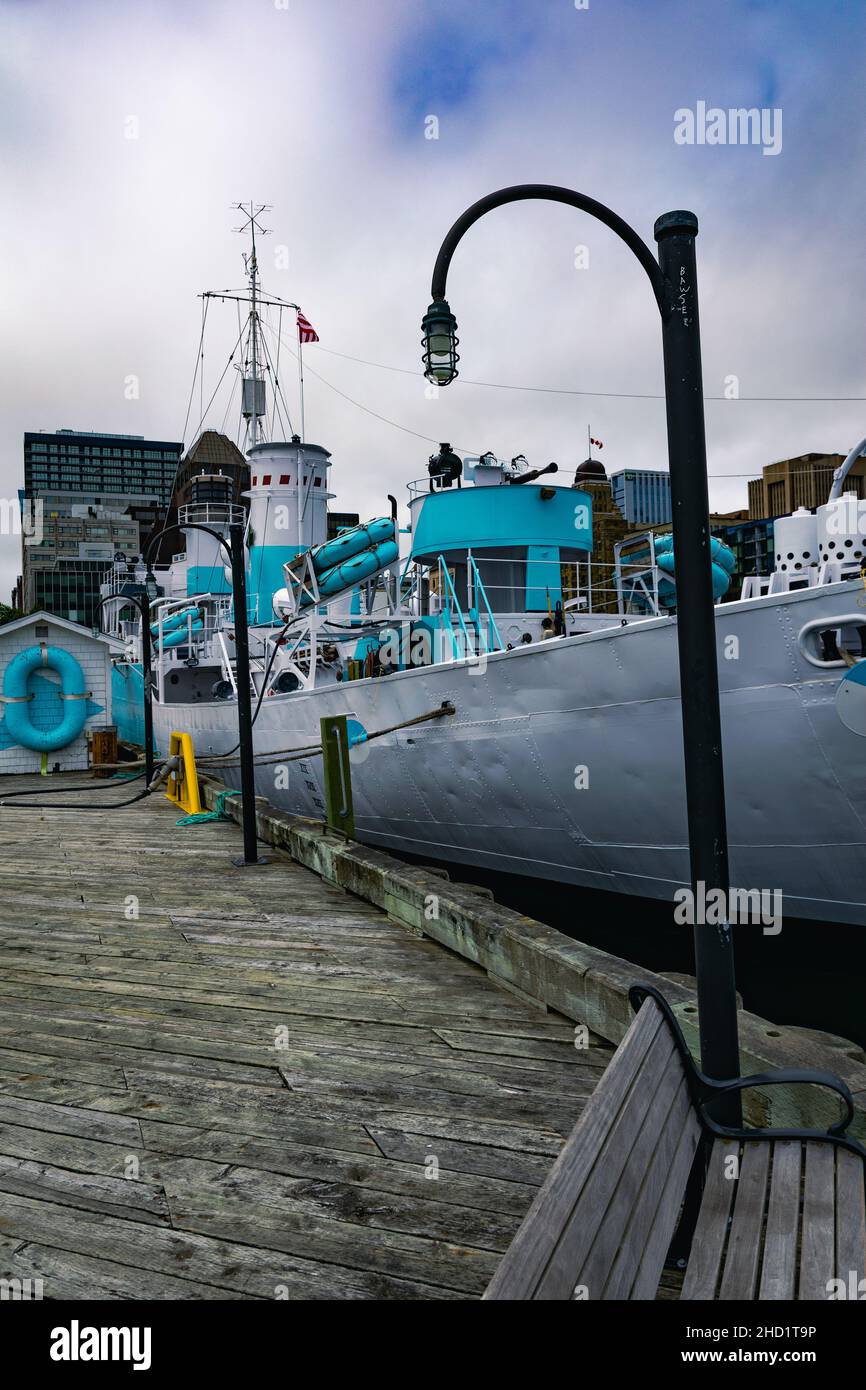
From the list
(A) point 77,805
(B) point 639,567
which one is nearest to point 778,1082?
(B) point 639,567

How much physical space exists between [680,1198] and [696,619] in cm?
159

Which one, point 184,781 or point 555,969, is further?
point 184,781

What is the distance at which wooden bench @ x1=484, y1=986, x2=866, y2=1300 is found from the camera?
179cm

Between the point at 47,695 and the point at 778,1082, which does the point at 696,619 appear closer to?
the point at 778,1082

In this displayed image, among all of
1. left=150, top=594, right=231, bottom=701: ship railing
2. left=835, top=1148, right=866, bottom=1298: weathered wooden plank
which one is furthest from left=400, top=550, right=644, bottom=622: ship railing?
left=835, top=1148, right=866, bottom=1298: weathered wooden plank

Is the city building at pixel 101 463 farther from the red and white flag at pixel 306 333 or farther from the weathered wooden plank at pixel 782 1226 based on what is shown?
the weathered wooden plank at pixel 782 1226

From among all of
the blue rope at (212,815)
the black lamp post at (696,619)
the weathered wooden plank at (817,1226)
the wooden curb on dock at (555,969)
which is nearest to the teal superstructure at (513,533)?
the blue rope at (212,815)

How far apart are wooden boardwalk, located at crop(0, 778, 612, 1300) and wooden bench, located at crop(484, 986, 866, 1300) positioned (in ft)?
2.02

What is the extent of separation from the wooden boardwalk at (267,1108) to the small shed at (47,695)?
50.4 feet

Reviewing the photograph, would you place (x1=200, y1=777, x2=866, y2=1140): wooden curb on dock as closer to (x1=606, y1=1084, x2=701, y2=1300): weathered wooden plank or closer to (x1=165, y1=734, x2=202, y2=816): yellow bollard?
(x1=606, y1=1084, x2=701, y2=1300): weathered wooden plank

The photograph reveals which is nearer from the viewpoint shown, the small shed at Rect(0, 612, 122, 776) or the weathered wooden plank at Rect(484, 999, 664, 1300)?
the weathered wooden plank at Rect(484, 999, 664, 1300)

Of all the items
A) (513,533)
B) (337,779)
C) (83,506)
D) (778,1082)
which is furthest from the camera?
(83,506)

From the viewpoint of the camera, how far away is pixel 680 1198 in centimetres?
236
